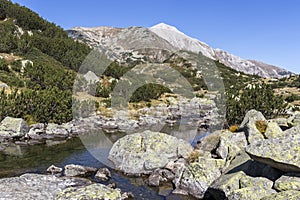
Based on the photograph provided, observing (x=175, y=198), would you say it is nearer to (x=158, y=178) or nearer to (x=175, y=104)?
(x=158, y=178)

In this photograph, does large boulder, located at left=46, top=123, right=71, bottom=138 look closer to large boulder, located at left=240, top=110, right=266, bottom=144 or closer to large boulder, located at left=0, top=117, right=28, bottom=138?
large boulder, located at left=0, top=117, right=28, bottom=138

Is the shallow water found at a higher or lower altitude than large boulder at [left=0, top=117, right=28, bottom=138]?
lower

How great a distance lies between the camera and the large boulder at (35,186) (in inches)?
597

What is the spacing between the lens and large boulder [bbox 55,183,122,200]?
14414mm

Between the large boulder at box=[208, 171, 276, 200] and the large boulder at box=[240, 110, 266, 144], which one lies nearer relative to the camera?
the large boulder at box=[208, 171, 276, 200]

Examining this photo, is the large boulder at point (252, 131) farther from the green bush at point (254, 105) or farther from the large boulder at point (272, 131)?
the green bush at point (254, 105)

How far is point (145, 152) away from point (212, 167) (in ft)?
20.5

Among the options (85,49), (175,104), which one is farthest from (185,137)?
(85,49)

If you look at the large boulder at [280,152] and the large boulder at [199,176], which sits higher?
the large boulder at [280,152]

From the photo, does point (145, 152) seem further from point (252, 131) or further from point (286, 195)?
point (286, 195)

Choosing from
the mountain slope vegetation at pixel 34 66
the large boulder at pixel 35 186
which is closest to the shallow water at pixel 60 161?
the large boulder at pixel 35 186

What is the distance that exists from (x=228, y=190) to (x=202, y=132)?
2345 centimetres

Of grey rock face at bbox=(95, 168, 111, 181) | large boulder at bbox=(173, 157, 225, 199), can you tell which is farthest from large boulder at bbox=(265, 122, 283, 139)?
grey rock face at bbox=(95, 168, 111, 181)

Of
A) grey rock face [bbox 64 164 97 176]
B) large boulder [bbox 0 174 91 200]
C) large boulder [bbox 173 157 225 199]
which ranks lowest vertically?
large boulder [bbox 0 174 91 200]
